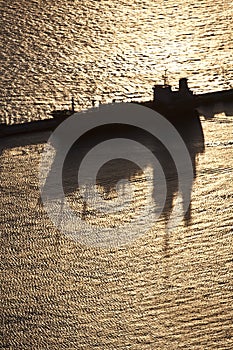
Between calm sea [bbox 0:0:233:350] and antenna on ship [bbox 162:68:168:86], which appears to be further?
antenna on ship [bbox 162:68:168:86]

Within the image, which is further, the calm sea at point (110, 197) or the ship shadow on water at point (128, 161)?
the ship shadow on water at point (128, 161)

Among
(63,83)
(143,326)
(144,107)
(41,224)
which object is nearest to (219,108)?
(144,107)

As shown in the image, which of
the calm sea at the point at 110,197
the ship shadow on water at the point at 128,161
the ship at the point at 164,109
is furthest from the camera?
the ship at the point at 164,109

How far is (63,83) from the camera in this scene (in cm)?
163

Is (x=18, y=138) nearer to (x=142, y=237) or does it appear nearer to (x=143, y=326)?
Result: (x=142, y=237)

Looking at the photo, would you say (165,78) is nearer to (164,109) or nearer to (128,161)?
(164,109)

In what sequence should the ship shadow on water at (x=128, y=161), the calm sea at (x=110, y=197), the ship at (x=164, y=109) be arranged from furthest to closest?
1. the ship at (x=164, y=109)
2. the ship shadow on water at (x=128, y=161)
3. the calm sea at (x=110, y=197)

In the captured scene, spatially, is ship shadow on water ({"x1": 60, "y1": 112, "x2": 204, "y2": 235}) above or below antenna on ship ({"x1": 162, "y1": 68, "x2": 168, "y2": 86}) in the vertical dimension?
below

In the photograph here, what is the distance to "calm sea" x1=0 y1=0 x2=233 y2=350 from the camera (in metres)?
1.12

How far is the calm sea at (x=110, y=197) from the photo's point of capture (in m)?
1.12

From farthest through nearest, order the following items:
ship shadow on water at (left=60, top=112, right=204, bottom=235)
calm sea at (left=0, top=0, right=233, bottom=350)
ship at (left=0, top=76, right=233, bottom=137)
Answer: ship at (left=0, top=76, right=233, bottom=137), ship shadow on water at (left=60, top=112, right=204, bottom=235), calm sea at (left=0, top=0, right=233, bottom=350)

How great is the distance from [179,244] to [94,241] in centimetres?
13

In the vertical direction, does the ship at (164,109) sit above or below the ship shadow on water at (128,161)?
above

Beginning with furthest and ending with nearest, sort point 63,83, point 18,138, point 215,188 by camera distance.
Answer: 1. point 63,83
2. point 18,138
3. point 215,188
